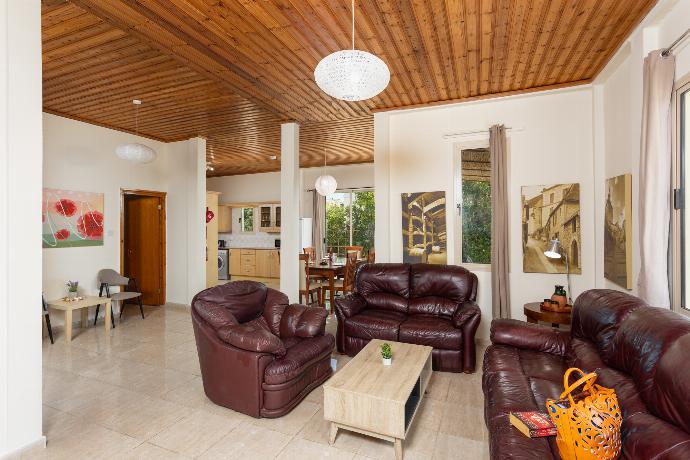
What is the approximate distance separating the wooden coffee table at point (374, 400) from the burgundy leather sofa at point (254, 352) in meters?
0.47

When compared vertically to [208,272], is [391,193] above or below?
above

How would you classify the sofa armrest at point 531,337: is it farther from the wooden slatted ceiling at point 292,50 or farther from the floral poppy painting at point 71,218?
the floral poppy painting at point 71,218

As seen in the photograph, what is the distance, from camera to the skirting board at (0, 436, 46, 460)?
85.8 inches

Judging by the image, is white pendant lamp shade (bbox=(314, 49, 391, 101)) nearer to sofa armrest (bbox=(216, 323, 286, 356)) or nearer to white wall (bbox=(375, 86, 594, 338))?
sofa armrest (bbox=(216, 323, 286, 356))

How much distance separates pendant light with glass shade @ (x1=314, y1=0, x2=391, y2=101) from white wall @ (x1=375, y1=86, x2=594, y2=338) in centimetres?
265

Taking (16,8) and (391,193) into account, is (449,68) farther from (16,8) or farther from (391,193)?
(16,8)

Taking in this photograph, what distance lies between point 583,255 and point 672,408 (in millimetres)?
2966

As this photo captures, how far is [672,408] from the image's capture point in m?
1.51

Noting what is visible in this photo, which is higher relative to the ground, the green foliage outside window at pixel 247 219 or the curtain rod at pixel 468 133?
the curtain rod at pixel 468 133

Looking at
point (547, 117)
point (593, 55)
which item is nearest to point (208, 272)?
point (547, 117)

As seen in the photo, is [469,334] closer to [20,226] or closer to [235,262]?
[20,226]

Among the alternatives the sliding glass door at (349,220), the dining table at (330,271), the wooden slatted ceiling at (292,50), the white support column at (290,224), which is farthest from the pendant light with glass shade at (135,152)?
the sliding glass door at (349,220)

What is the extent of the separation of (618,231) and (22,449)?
483 cm

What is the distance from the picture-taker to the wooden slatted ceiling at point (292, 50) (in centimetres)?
270
